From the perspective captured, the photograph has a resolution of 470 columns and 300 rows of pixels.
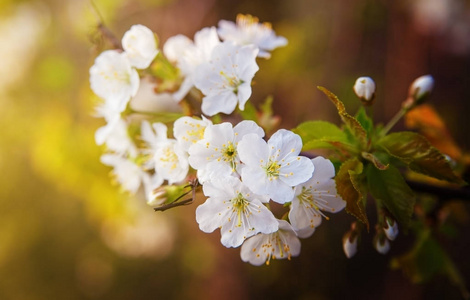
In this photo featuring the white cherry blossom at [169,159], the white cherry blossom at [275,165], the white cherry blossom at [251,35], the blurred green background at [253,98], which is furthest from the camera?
the blurred green background at [253,98]

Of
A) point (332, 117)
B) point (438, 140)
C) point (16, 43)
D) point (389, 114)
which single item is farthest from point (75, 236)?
point (438, 140)

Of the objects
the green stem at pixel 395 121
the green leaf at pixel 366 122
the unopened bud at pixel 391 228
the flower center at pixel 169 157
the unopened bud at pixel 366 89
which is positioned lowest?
the unopened bud at pixel 391 228

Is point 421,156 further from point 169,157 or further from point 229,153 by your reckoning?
point 169,157

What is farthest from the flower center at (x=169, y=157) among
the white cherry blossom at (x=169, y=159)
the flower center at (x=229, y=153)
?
the flower center at (x=229, y=153)

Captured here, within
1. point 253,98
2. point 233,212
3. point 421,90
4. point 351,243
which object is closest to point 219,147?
point 233,212

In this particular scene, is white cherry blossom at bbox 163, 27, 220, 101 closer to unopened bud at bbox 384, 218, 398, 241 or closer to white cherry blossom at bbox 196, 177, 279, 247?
white cherry blossom at bbox 196, 177, 279, 247

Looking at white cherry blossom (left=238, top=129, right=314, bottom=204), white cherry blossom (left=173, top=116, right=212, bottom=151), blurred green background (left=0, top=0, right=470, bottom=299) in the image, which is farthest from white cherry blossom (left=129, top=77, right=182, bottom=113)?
white cherry blossom (left=238, top=129, right=314, bottom=204)

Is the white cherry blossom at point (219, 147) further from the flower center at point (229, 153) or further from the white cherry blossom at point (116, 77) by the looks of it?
the white cherry blossom at point (116, 77)

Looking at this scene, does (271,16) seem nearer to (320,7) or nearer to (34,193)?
(320,7)
